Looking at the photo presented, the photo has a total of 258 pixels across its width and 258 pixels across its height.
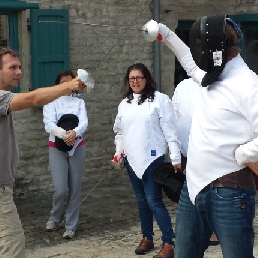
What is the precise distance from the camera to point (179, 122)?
5.57 metres

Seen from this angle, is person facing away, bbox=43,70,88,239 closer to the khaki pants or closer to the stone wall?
the stone wall

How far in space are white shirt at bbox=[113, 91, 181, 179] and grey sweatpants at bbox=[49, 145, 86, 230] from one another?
0.85 meters

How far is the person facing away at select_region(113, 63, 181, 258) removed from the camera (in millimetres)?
5441

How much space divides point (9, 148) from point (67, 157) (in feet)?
6.68

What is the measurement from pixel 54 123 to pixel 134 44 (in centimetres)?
285

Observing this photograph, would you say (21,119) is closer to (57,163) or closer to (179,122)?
(57,163)

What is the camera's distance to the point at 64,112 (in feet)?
20.5

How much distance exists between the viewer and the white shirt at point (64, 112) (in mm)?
6178

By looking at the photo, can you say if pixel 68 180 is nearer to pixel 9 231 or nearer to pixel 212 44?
pixel 9 231

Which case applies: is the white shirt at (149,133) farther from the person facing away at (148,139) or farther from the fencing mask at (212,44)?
the fencing mask at (212,44)

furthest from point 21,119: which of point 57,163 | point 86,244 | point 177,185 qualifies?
point 177,185

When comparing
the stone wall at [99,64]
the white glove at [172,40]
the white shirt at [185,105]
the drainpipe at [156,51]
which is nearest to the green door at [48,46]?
the stone wall at [99,64]

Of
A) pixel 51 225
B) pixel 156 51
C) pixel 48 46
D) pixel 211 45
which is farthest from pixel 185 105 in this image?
pixel 156 51

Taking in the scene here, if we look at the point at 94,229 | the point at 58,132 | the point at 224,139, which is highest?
the point at 224,139
